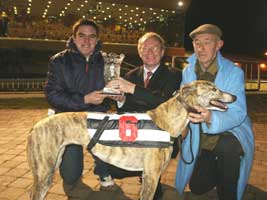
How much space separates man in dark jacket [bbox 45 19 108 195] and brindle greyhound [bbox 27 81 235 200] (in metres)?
0.75

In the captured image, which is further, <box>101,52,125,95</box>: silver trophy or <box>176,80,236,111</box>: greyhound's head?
<box>101,52,125,95</box>: silver trophy

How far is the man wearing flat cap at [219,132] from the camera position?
358 centimetres

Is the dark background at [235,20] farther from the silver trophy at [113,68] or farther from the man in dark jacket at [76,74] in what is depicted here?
the silver trophy at [113,68]

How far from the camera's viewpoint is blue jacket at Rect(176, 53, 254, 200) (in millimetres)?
3500

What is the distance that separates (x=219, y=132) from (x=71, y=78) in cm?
190

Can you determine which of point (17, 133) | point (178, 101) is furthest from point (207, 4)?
point (178, 101)

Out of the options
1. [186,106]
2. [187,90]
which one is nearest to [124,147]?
[186,106]

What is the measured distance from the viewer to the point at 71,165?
4.35 meters

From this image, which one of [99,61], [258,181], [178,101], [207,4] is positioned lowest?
[258,181]

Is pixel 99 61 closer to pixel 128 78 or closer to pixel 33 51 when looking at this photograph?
pixel 128 78

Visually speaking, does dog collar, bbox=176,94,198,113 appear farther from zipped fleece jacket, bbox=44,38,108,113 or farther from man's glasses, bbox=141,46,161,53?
zipped fleece jacket, bbox=44,38,108,113

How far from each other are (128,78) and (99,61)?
44 cm

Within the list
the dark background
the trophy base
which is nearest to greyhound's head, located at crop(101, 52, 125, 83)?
the trophy base

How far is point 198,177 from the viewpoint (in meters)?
4.11
